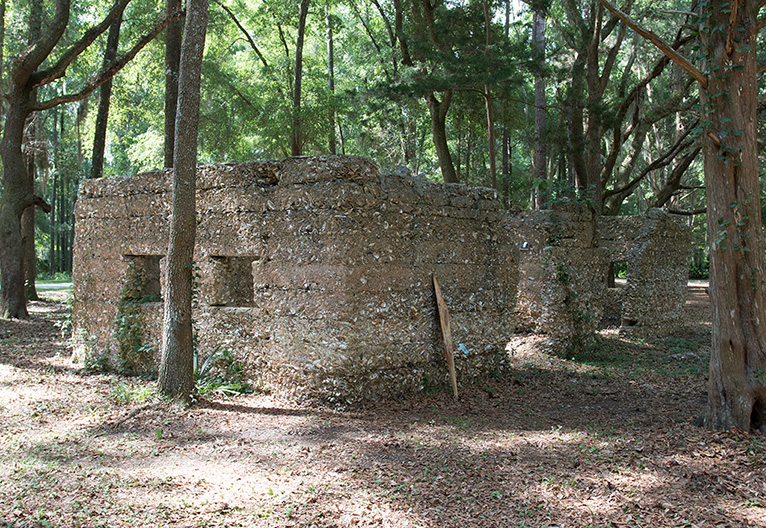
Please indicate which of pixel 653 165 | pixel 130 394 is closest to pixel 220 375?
pixel 130 394

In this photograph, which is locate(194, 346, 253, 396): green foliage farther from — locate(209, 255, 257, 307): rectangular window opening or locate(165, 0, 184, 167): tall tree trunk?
locate(165, 0, 184, 167): tall tree trunk

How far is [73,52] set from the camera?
11750 mm

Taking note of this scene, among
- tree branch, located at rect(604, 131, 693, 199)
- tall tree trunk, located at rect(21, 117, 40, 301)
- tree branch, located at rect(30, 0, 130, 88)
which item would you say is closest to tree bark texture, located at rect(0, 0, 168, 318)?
tree branch, located at rect(30, 0, 130, 88)

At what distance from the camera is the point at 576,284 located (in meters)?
11.1

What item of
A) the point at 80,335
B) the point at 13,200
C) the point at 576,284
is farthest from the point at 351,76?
the point at 80,335

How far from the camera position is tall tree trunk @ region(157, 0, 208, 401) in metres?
6.32

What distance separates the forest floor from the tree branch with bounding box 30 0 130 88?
6977 mm

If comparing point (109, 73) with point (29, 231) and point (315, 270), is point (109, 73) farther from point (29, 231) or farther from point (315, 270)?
point (29, 231)

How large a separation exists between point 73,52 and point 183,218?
25.5 ft

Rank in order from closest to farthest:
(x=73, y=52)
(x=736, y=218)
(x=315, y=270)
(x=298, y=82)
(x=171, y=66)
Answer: (x=736, y=218)
(x=315, y=270)
(x=171, y=66)
(x=73, y=52)
(x=298, y=82)

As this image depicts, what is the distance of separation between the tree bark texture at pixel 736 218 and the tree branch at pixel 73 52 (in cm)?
1119

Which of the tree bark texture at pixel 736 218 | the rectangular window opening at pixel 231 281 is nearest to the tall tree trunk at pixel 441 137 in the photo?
the rectangular window opening at pixel 231 281

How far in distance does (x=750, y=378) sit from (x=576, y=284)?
5765 millimetres

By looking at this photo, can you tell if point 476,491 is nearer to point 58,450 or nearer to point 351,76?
point 58,450
